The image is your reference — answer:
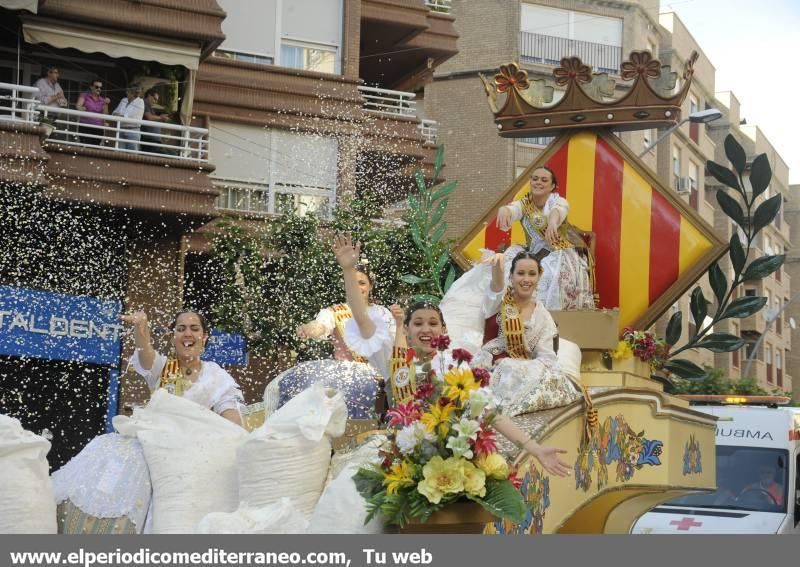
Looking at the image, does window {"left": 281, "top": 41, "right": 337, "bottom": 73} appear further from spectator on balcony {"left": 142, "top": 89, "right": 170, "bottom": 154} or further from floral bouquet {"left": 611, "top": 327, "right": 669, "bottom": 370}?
floral bouquet {"left": 611, "top": 327, "right": 669, "bottom": 370}

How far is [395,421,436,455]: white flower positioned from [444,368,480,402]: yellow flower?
171 mm

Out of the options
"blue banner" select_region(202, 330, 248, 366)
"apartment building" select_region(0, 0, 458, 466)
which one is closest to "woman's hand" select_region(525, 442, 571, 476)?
"apartment building" select_region(0, 0, 458, 466)

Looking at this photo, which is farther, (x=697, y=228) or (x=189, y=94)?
(x=189, y=94)

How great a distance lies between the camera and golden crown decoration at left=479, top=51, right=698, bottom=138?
35.4 feet

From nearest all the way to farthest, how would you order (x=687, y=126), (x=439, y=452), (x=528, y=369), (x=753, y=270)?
(x=439, y=452), (x=528, y=369), (x=753, y=270), (x=687, y=126)

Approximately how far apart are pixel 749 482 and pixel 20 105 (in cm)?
1054

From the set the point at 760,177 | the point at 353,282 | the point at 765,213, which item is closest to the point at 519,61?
the point at 760,177

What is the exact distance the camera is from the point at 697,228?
35.4 ft

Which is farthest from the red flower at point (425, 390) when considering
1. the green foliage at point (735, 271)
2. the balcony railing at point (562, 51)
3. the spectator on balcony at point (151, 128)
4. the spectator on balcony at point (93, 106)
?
the balcony railing at point (562, 51)

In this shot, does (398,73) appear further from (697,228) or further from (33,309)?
(697,228)

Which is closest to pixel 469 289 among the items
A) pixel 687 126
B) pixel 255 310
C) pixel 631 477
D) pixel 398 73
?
pixel 631 477

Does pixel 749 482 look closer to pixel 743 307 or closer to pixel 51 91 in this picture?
pixel 743 307

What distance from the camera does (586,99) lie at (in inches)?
439

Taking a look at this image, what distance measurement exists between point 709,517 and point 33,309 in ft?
28.9
